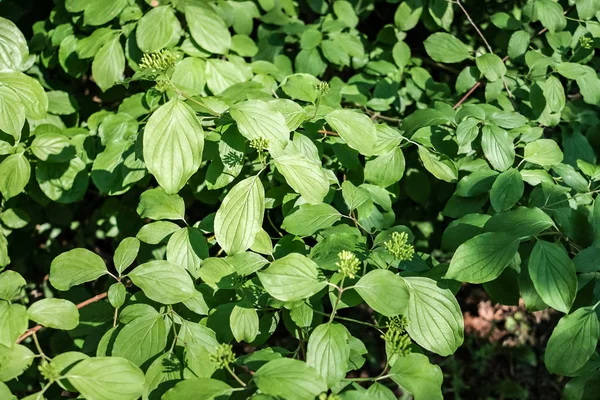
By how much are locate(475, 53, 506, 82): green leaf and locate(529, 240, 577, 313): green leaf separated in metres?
0.92

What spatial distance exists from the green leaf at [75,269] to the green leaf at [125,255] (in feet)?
0.13

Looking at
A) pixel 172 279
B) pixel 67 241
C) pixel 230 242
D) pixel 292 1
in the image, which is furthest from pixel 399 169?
pixel 67 241

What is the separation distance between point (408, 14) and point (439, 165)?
928mm

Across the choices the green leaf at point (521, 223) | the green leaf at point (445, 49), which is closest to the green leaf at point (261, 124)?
the green leaf at point (521, 223)

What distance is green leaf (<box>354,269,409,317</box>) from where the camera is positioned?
118cm

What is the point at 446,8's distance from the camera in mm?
2285

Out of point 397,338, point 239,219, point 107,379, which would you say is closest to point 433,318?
point 397,338

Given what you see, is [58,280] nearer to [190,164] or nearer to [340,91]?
[190,164]

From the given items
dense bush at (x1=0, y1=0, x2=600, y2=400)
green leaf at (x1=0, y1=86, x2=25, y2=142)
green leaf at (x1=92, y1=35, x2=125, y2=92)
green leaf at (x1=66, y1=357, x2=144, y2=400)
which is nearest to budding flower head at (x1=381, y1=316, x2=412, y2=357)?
dense bush at (x1=0, y1=0, x2=600, y2=400)

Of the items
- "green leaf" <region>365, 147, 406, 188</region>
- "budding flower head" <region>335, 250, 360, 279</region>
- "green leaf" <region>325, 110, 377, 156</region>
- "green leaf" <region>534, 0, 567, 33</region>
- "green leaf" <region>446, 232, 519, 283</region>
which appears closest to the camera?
"budding flower head" <region>335, 250, 360, 279</region>

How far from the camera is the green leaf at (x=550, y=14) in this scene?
6.82 ft

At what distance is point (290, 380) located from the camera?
1.09 metres

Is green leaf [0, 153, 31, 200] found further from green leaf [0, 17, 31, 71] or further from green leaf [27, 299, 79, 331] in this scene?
green leaf [27, 299, 79, 331]

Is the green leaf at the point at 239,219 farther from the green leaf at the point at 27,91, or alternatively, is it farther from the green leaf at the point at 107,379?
the green leaf at the point at 27,91
